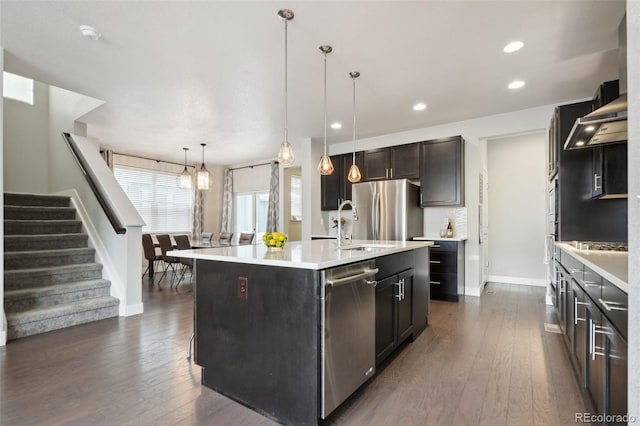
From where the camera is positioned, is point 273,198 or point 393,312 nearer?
point 393,312

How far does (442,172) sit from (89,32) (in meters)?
4.47

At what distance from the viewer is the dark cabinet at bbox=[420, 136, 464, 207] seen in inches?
184

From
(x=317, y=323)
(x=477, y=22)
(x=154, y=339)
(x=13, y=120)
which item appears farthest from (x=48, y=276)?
(x=477, y=22)

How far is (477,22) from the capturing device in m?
2.42

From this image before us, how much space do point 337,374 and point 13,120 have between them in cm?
638

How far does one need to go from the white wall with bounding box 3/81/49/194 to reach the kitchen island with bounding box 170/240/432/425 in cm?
492

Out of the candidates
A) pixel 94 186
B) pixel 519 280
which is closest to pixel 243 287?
pixel 94 186

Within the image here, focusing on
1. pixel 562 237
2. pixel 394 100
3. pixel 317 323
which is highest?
pixel 394 100

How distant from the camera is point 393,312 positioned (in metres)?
2.47

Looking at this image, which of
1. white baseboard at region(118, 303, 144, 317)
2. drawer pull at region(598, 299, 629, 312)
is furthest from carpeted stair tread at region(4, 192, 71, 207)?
drawer pull at region(598, 299, 629, 312)

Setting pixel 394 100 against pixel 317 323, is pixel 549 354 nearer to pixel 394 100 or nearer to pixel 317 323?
pixel 317 323

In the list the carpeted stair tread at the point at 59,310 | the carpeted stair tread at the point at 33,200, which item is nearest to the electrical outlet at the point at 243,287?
the carpeted stair tread at the point at 59,310

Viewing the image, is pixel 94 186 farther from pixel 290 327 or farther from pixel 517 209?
pixel 517 209

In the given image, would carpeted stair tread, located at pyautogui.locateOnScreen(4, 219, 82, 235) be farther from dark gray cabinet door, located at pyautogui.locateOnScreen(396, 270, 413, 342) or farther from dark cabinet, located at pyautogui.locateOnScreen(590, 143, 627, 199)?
dark cabinet, located at pyautogui.locateOnScreen(590, 143, 627, 199)
